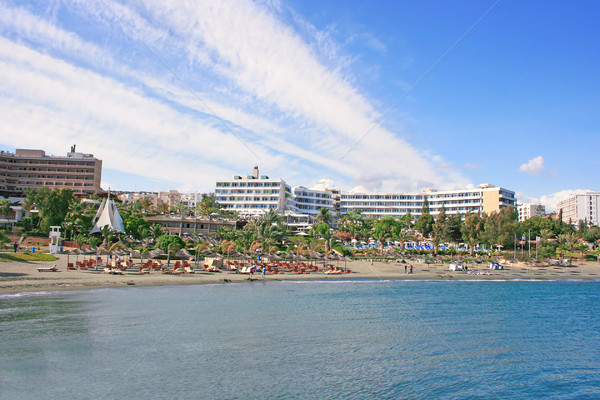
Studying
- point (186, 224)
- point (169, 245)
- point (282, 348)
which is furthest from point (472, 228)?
point (282, 348)

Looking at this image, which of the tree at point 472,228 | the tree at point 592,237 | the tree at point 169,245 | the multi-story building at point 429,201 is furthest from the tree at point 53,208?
the tree at point 592,237

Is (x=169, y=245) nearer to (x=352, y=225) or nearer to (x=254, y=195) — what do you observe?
(x=352, y=225)

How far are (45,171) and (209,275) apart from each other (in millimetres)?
98867

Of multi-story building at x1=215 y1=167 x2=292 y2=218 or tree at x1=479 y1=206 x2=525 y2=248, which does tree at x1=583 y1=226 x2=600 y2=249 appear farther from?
multi-story building at x1=215 y1=167 x2=292 y2=218

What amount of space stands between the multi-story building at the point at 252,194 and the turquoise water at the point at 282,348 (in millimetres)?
77636

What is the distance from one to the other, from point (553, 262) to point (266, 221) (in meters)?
49.7

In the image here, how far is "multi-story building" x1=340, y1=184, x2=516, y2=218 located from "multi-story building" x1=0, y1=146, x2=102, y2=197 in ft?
252

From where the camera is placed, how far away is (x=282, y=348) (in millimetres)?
20922

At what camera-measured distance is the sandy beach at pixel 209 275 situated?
113ft

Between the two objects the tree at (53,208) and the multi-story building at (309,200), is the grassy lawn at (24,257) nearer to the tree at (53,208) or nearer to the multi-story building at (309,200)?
the tree at (53,208)

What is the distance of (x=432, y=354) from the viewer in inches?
837

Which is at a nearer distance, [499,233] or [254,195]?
[499,233]

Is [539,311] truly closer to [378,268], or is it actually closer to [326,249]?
[378,268]

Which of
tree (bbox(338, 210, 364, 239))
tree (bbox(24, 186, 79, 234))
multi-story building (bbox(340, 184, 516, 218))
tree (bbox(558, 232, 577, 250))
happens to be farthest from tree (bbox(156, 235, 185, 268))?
multi-story building (bbox(340, 184, 516, 218))
